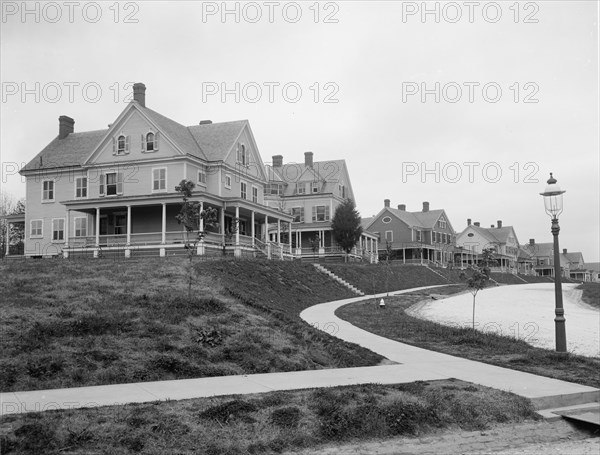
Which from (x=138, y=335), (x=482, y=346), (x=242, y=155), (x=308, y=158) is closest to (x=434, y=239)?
(x=308, y=158)

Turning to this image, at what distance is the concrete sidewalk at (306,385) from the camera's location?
7543 millimetres

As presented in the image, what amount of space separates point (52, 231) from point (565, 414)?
126 ft

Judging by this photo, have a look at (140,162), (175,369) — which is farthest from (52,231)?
(175,369)

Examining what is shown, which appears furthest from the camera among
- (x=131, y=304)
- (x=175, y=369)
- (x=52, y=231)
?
(x=52, y=231)

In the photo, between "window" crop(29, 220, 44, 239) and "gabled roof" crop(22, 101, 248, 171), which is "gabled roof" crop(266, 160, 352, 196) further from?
"window" crop(29, 220, 44, 239)

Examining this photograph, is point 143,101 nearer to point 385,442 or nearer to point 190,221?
point 190,221

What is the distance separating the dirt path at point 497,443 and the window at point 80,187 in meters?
36.4

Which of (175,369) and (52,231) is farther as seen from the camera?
(52,231)

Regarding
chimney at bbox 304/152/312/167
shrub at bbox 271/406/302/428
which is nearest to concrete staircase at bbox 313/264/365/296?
chimney at bbox 304/152/312/167

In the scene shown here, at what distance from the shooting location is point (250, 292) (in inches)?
873

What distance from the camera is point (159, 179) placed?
37062 millimetres

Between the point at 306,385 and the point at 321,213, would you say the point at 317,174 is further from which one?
the point at 306,385

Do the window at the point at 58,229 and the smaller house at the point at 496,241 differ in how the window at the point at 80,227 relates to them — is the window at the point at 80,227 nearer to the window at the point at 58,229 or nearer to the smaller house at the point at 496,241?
the window at the point at 58,229

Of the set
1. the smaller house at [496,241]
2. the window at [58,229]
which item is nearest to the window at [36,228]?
the window at [58,229]
